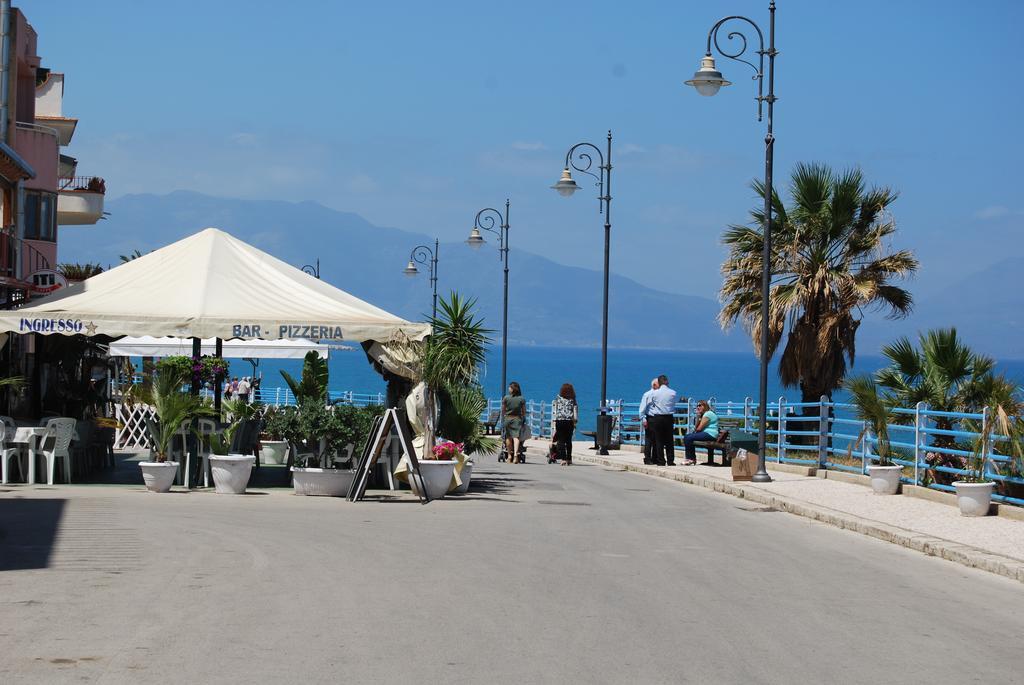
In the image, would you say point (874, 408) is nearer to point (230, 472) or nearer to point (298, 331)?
point (298, 331)

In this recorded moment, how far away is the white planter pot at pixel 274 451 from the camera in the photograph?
26297mm

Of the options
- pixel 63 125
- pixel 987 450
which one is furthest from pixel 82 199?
pixel 987 450

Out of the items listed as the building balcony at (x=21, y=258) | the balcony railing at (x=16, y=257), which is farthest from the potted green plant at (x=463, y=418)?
the balcony railing at (x=16, y=257)

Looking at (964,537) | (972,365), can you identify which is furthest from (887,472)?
(964,537)

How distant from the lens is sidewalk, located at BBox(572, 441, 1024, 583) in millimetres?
13305

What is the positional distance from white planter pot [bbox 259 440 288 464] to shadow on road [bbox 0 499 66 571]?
9.77 m

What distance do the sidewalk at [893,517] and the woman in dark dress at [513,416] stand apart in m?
4.12

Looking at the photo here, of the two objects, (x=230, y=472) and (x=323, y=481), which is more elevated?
(x=230, y=472)

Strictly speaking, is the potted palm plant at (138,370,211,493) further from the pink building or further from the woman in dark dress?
the woman in dark dress

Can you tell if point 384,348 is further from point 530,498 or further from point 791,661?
point 791,661

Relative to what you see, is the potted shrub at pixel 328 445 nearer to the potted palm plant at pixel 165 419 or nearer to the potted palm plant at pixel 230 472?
the potted palm plant at pixel 230 472

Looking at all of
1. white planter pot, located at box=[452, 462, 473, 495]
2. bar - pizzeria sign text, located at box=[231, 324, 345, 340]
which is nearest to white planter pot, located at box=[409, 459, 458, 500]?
white planter pot, located at box=[452, 462, 473, 495]

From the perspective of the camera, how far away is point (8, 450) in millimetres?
19047

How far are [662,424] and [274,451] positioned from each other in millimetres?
7859
